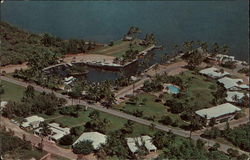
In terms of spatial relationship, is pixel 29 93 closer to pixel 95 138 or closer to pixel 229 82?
pixel 95 138

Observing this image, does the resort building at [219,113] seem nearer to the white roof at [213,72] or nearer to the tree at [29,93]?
the white roof at [213,72]

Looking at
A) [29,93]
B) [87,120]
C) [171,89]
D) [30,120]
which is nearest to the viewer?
[30,120]

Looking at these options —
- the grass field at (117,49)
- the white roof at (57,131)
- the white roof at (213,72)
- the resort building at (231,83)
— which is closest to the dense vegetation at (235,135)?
the resort building at (231,83)

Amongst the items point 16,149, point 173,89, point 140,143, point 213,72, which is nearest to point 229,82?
point 213,72

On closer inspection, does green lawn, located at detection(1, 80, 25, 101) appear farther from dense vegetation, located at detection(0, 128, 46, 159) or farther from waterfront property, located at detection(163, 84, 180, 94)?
waterfront property, located at detection(163, 84, 180, 94)

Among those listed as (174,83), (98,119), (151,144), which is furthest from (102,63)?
(151,144)

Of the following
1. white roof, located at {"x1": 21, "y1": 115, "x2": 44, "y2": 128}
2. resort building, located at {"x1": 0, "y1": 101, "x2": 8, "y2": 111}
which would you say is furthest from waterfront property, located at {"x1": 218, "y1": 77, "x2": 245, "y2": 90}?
resort building, located at {"x1": 0, "y1": 101, "x2": 8, "y2": 111}
